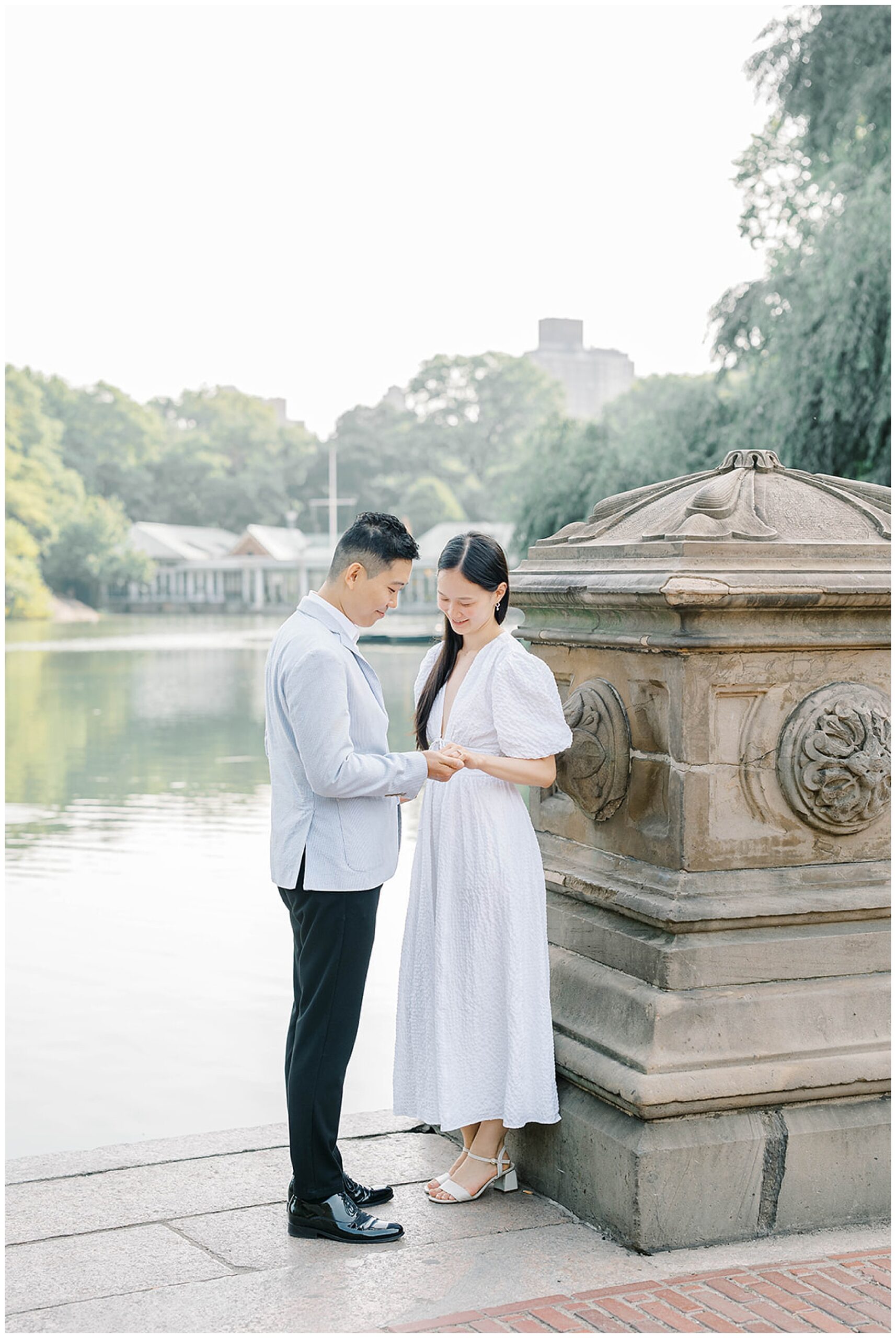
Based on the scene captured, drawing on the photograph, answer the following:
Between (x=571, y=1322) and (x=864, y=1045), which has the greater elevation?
(x=864, y=1045)

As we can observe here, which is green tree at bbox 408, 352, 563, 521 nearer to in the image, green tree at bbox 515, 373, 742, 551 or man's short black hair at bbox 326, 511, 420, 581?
green tree at bbox 515, 373, 742, 551

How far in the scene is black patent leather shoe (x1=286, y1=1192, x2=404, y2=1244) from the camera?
9.98 ft

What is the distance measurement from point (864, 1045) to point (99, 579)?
62.5 metres

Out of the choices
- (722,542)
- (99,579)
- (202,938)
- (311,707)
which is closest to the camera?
(311,707)

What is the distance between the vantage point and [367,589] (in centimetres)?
315

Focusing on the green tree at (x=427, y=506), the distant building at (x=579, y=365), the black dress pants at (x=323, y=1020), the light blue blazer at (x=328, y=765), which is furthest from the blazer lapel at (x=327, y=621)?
the distant building at (x=579, y=365)

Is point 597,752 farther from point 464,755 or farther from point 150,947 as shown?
point 150,947

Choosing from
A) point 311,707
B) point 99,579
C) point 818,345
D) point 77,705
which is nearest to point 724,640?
point 311,707

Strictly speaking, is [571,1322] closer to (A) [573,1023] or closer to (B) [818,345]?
(A) [573,1023]

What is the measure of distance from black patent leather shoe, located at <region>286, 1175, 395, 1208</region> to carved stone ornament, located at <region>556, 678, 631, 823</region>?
990 millimetres

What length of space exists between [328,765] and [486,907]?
0.54m

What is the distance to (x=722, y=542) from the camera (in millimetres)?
3223

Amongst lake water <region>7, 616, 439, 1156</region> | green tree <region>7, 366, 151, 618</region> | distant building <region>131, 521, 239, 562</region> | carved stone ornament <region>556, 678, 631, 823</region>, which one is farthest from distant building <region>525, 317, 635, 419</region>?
carved stone ornament <region>556, 678, 631, 823</region>

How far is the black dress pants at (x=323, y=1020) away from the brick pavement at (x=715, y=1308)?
0.52 m
